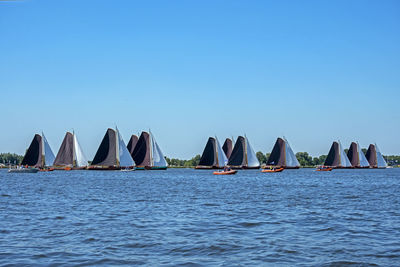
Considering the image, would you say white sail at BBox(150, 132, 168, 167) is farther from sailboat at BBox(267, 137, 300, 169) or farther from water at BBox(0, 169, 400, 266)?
water at BBox(0, 169, 400, 266)

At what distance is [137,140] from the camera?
553 ft

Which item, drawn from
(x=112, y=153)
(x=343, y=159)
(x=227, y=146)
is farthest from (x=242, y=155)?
(x=343, y=159)

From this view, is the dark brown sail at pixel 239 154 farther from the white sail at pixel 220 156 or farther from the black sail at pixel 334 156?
the black sail at pixel 334 156

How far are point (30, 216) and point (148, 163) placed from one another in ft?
435

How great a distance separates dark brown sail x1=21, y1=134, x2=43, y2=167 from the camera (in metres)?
149

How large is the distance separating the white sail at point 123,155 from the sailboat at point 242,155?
34.0 m

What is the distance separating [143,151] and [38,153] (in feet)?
112

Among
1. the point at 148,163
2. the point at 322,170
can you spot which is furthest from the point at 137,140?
the point at 322,170

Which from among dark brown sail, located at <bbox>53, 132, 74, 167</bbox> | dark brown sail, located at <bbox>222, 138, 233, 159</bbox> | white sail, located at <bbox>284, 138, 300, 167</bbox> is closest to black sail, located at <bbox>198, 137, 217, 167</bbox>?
dark brown sail, located at <bbox>222, 138, 233, 159</bbox>

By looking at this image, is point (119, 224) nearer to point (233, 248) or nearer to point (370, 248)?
point (233, 248)

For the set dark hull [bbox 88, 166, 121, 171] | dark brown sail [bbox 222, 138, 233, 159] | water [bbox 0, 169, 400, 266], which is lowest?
water [bbox 0, 169, 400, 266]

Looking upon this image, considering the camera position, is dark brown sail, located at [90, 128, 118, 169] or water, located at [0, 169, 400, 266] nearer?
water, located at [0, 169, 400, 266]

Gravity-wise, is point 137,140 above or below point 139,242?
above

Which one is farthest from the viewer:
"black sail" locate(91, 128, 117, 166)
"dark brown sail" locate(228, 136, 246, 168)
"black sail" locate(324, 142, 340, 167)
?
"black sail" locate(324, 142, 340, 167)
